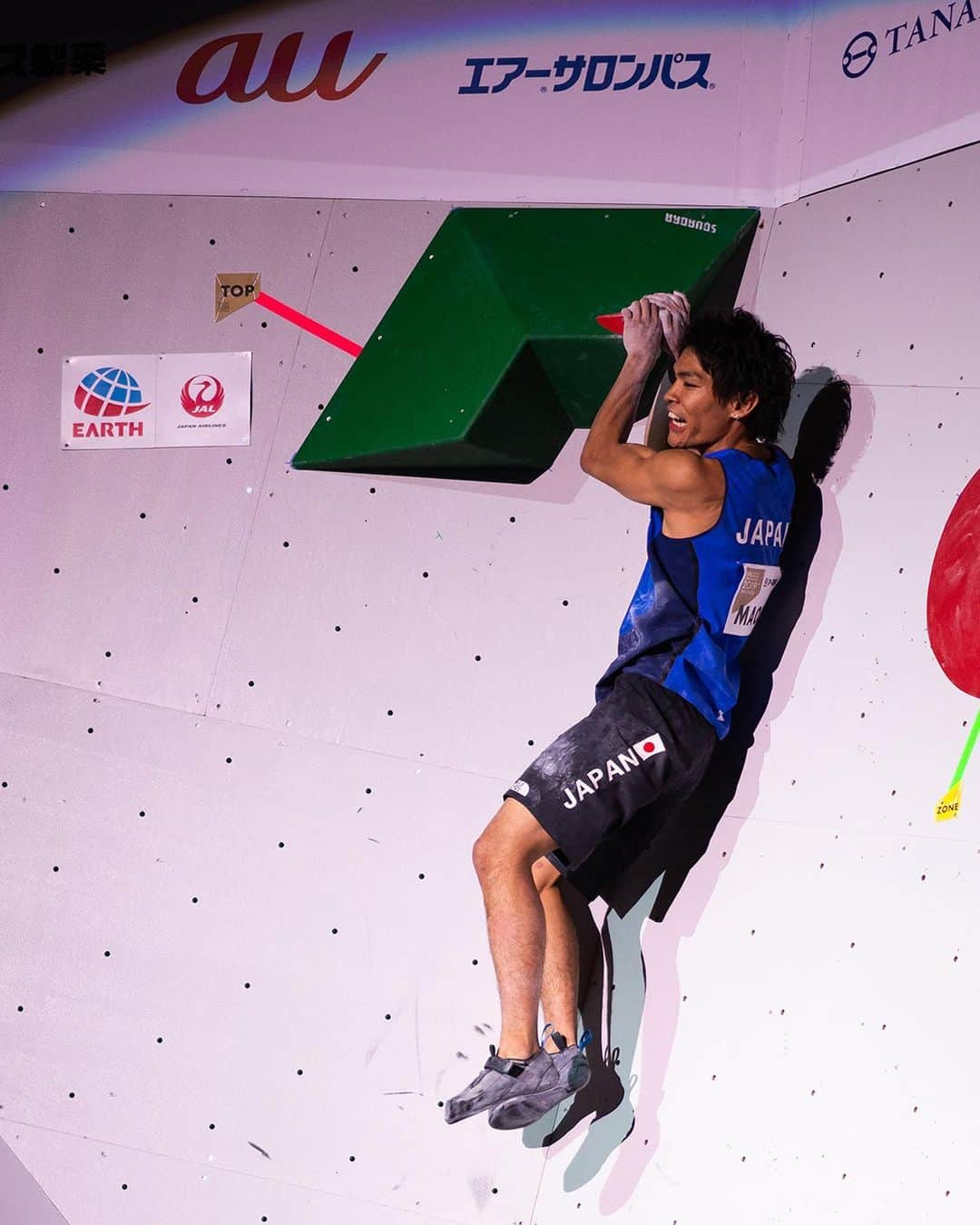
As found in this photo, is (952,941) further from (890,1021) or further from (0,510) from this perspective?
(0,510)

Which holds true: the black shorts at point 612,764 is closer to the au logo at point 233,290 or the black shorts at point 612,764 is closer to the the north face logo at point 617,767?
the the north face logo at point 617,767

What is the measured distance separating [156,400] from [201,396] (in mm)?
105

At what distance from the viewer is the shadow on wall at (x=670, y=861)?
2645mm

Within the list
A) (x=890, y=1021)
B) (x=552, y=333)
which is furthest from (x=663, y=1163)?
(x=552, y=333)

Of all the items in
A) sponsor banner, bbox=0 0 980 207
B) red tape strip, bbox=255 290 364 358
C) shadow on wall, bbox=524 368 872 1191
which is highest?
sponsor banner, bbox=0 0 980 207

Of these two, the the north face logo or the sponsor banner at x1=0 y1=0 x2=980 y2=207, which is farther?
the sponsor banner at x1=0 y1=0 x2=980 y2=207

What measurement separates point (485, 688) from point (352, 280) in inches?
36.1

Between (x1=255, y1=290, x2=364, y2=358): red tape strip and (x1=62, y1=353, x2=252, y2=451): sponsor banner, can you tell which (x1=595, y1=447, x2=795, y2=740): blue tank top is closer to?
(x1=255, y1=290, x2=364, y2=358): red tape strip

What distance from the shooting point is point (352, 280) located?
2951mm

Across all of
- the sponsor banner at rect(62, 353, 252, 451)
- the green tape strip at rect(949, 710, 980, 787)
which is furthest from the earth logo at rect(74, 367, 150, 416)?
the green tape strip at rect(949, 710, 980, 787)

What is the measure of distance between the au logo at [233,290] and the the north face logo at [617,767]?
1310mm

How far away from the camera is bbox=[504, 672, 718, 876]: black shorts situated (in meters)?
2.43

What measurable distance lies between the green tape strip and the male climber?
0.41 metres

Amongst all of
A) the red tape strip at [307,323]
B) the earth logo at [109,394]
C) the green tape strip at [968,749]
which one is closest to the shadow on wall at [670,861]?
the green tape strip at [968,749]
